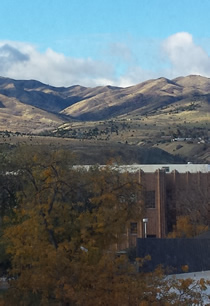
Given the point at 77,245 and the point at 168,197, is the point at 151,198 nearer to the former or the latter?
Answer: the point at 168,197

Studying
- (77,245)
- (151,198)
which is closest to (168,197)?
(151,198)

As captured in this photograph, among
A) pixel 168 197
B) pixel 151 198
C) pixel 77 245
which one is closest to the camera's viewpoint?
pixel 77 245

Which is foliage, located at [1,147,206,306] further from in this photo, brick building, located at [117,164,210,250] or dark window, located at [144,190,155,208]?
dark window, located at [144,190,155,208]

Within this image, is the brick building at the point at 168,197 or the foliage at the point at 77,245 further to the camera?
the brick building at the point at 168,197

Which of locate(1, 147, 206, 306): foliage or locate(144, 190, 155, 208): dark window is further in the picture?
locate(144, 190, 155, 208): dark window

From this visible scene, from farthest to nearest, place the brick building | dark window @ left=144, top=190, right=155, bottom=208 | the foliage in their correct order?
1. dark window @ left=144, top=190, right=155, bottom=208
2. the brick building
3. the foliage

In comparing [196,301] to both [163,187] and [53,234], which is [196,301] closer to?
[53,234]

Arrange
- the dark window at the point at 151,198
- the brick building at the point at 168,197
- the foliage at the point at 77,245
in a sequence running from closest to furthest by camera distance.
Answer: the foliage at the point at 77,245
the brick building at the point at 168,197
the dark window at the point at 151,198

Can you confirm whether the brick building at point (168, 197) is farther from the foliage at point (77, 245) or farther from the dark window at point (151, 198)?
the foliage at point (77, 245)

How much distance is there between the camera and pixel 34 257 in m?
18.8

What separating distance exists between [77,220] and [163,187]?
3538 cm

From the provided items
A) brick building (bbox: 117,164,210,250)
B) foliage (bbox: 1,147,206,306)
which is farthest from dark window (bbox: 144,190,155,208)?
foliage (bbox: 1,147,206,306)

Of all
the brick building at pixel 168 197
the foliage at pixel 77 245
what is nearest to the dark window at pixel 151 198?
the brick building at pixel 168 197

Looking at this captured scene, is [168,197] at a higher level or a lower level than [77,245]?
lower
